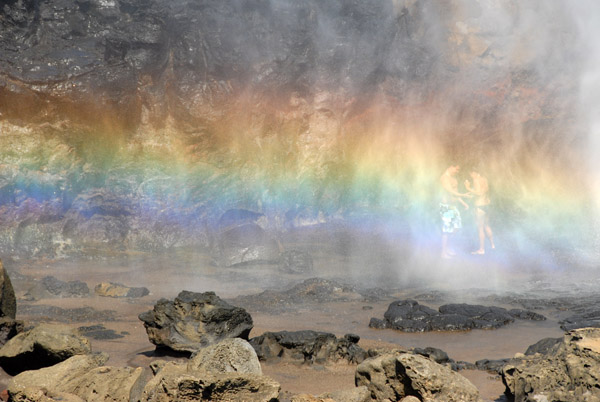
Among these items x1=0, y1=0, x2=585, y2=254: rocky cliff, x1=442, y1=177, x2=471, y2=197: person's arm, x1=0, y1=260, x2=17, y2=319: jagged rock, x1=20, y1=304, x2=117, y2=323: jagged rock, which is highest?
x1=0, y1=0, x2=585, y2=254: rocky cliff

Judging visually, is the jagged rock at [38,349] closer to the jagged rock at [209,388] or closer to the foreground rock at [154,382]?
the foreground rock at [154,382]

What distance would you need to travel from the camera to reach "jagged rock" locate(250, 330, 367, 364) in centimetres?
614

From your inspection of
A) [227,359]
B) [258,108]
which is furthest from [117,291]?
[258,108]

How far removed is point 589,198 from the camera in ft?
60.5

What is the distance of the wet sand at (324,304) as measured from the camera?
6.05 metres

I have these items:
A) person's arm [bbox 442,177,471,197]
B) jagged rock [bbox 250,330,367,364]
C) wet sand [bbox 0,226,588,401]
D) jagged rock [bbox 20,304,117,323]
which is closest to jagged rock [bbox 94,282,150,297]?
wet sand [bbox 0,226,588,401]

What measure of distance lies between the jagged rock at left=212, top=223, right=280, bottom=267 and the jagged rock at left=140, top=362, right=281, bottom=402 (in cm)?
906

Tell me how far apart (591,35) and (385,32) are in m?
6.33

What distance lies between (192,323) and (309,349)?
1213 mm

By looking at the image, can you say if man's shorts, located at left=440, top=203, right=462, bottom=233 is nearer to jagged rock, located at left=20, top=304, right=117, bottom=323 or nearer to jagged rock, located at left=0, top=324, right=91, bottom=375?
jagged rock, located at left=20, top=304, right=117, bottom=323

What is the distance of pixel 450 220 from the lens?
16344 mm

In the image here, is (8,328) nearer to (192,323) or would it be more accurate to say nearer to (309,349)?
(192,323)

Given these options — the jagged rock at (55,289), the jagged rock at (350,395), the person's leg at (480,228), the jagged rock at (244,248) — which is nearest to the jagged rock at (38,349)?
→ the jagged rock at (350,395)

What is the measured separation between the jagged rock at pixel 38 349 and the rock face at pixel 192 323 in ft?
3.13
